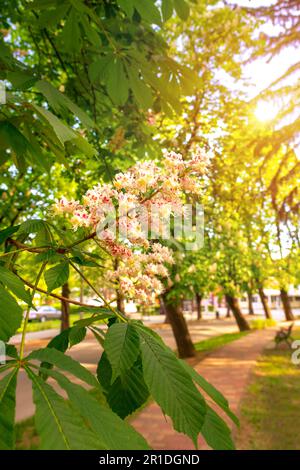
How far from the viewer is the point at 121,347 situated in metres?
1.05

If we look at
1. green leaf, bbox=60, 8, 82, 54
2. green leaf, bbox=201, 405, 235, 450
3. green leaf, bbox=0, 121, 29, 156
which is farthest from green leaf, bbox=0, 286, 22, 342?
green leaf, bbox=60, 8, 82, 54

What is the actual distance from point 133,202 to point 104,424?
88cm

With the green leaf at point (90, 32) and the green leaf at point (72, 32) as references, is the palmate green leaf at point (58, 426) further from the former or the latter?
the green leaf at point (72, 32)

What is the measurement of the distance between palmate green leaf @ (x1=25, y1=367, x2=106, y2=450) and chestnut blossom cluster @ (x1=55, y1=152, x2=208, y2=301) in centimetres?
76

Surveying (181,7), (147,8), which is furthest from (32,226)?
(181,7)

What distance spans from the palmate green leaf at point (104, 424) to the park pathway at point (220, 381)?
31 cm

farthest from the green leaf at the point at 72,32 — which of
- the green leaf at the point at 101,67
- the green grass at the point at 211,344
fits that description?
the green grass at the point at 211,344

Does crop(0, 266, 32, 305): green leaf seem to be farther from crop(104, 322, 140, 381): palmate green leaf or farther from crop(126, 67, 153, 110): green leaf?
crop(126, 67, 153, 110): green leaf

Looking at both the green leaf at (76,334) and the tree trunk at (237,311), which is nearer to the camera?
the green leaf at (76,334)

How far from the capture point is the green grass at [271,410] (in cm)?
593

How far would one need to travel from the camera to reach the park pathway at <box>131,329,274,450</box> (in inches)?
228

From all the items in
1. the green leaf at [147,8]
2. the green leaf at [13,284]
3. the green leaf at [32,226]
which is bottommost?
the green leaf at [13,284]

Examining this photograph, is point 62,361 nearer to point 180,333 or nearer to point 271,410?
point 271,410

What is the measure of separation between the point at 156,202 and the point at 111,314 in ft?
1.63
